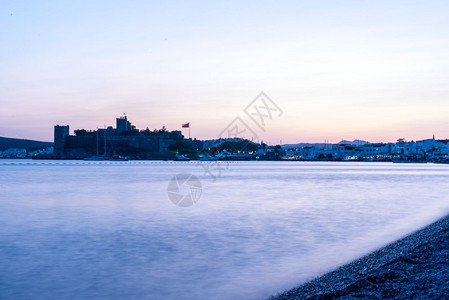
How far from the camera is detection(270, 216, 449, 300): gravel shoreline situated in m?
5.31

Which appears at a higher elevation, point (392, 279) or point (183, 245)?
point (392, 279)

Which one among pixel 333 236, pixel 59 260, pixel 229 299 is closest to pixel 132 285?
pixel 229 299

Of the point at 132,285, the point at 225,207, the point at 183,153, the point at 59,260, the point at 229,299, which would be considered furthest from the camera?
the point at 183,153

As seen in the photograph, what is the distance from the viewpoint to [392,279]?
606cm

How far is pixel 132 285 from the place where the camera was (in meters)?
7.47

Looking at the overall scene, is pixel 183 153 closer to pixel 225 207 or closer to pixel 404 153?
pixel 404 153

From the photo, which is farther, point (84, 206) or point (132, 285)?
point (84, 206)

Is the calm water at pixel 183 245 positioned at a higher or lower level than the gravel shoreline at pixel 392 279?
lower

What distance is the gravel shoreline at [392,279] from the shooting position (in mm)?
5309

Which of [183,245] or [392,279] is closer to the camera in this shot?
[392,279]

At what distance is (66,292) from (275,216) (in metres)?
10.3

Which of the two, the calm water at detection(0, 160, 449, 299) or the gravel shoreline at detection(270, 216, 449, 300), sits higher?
the gravel shoreline at detection(270, 216, 449, 300)

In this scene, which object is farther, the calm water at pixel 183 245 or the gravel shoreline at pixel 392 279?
the calm water at pixel 183 245

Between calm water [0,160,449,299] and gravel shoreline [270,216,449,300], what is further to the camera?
calm water [0,160,449,299]
